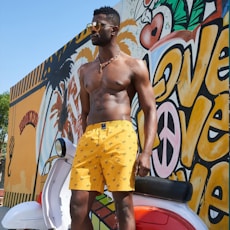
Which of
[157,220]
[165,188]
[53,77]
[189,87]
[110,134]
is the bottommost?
[157,220]

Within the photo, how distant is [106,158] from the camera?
2.18 meters

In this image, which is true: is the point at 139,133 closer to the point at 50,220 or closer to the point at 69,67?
the point at 50,220

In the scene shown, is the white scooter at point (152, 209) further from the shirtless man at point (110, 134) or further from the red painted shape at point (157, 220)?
the shirtless man at point (110, 134)

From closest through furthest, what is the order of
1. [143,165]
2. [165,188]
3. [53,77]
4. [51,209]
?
[143,165] → [165,188] → [51,209] → [53,77]

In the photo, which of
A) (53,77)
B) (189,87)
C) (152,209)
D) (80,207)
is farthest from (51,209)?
(53,77)

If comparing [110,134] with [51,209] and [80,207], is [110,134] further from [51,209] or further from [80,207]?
[51,209]

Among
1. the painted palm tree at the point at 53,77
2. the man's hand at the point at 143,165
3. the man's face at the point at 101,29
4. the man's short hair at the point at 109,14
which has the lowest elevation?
the man's hand at the point at 143,165

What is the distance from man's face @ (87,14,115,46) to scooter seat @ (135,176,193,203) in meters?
0.75

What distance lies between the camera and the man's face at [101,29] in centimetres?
229

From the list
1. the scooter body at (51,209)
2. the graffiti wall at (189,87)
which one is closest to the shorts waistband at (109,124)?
the scooter body at (51,209)

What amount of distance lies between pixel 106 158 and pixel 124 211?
275mm

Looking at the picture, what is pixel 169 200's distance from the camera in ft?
7.47

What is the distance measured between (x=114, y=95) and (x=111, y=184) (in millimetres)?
452

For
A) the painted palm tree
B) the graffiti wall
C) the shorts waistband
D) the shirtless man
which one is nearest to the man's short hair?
the shirtless man
